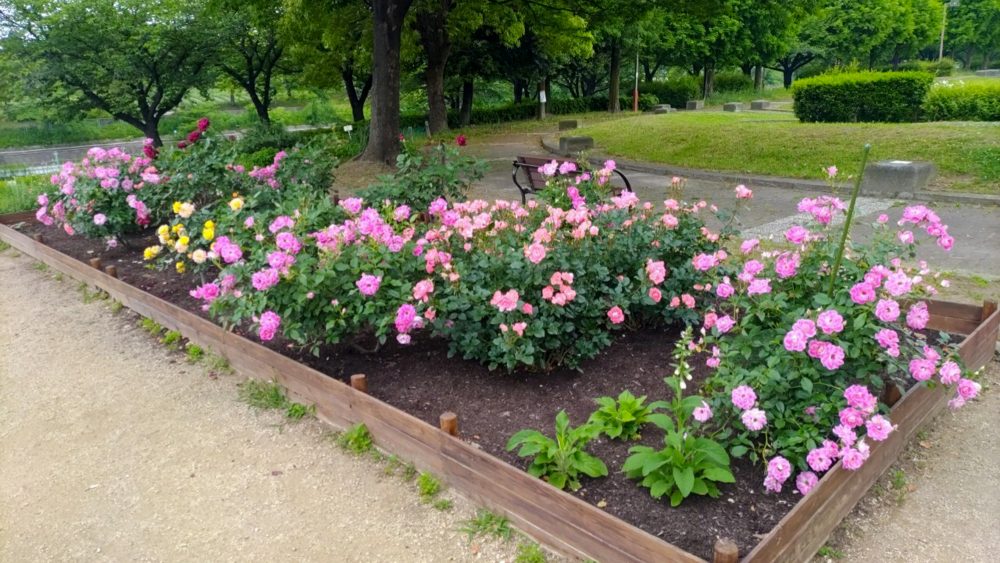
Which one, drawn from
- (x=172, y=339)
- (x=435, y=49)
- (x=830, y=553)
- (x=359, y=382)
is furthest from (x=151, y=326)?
(x=435, y=49)

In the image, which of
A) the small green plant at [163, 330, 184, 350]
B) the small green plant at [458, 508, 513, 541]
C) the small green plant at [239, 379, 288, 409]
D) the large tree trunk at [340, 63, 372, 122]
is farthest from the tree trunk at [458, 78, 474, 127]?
the small green plant at [458, 508, 513, 541]

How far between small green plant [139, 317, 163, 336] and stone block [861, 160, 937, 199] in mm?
8035

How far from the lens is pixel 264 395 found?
3998 mm

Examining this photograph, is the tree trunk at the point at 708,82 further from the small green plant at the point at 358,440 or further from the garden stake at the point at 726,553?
the garden stake at the point at 726,553

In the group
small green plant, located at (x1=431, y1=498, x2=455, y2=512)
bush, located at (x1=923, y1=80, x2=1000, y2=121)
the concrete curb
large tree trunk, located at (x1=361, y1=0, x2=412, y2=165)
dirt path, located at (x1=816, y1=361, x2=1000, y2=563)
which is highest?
large tree trunk, located at (x1=361, y1=0, x2=412, y2=165)

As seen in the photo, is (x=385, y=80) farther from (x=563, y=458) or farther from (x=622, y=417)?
(x=563, y=458)

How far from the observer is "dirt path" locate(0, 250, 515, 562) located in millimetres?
2801

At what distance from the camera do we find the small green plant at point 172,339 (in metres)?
4.94

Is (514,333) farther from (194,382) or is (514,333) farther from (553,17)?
(553,17)

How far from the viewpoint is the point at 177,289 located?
582cm

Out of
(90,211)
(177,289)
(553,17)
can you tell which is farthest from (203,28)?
(177,289)

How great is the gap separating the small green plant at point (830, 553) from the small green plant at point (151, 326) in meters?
4.59

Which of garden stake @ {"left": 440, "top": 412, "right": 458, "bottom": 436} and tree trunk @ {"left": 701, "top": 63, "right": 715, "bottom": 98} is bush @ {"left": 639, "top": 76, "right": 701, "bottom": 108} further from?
garden stake @ {"left": 440, "top": 412, "right": 458, "bottom": 436}

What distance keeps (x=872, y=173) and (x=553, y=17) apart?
11.8 metres
